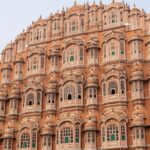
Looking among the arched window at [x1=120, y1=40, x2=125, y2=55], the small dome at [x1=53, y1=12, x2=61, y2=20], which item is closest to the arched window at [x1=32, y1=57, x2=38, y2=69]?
the small dome at [x1=53, y1=12, x2=61, y2=20]

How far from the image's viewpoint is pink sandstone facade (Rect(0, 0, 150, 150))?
30.5m

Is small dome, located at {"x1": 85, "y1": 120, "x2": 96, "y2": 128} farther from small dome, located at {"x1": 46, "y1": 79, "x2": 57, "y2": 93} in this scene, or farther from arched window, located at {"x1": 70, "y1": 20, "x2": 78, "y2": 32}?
arched window, located at {"x1": 70, "y1": 20, "x2": 78, "y2": 32}

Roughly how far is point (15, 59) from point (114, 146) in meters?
14.6

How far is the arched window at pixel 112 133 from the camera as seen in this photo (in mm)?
29922

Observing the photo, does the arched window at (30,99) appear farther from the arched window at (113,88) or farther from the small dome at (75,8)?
the small dome at (75,8)

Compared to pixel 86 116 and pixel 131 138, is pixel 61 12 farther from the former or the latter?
pixel 131 138

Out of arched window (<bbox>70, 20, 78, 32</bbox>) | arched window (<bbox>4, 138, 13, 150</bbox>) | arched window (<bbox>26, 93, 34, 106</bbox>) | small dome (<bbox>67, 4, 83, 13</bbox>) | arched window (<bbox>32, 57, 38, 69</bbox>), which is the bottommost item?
arched window (<bbox>4, 138, 13, 150</bbox>)

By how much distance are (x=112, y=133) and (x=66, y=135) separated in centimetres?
413

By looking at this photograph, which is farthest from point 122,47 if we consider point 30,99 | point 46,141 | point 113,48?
point 46,141

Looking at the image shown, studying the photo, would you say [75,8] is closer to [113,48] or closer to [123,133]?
[113,48]

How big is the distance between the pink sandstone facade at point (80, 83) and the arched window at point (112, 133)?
0.27 ft

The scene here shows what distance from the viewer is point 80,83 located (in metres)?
33.0

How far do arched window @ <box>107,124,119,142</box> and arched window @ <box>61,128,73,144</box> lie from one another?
3364mm

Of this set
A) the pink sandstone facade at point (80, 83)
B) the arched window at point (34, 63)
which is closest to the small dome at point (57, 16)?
the pink sandstone facade at point (80, 83)
